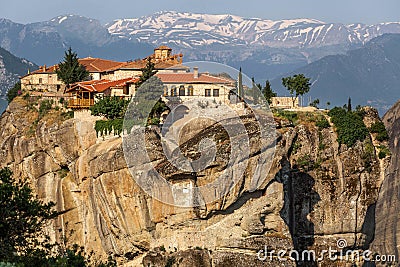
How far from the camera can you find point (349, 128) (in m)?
54.6

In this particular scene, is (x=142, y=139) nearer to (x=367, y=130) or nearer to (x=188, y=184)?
(x=188, y=184)

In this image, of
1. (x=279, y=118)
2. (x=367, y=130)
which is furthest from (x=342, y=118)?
(x=279, y=118)

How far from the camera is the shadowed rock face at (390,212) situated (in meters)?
71.3

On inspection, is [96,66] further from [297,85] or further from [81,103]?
[297,85]

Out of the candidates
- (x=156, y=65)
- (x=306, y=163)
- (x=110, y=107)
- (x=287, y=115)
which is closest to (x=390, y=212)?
(x=306, y=163)

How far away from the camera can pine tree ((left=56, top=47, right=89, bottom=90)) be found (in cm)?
6475

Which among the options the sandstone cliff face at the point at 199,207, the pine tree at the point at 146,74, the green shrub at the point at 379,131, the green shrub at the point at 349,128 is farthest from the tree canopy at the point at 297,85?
the pine tree at the point at 146,74

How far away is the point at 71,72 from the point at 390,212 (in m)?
29.5

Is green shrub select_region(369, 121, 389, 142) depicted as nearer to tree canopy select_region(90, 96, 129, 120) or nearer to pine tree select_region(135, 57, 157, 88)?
pine tree select_region(135, 57, 157, 88)

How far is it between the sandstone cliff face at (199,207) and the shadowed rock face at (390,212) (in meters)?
15.6

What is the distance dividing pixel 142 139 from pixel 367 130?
56.7 feet

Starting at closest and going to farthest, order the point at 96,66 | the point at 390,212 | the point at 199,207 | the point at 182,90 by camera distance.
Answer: the point at 199,207, the point at 182,90, the point at 96,66, the point at 390,212

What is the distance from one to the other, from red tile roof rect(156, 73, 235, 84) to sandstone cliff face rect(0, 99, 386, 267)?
5593 millimetres

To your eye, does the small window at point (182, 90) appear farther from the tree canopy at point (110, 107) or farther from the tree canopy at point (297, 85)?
the tree canopy at point (297, 85)
